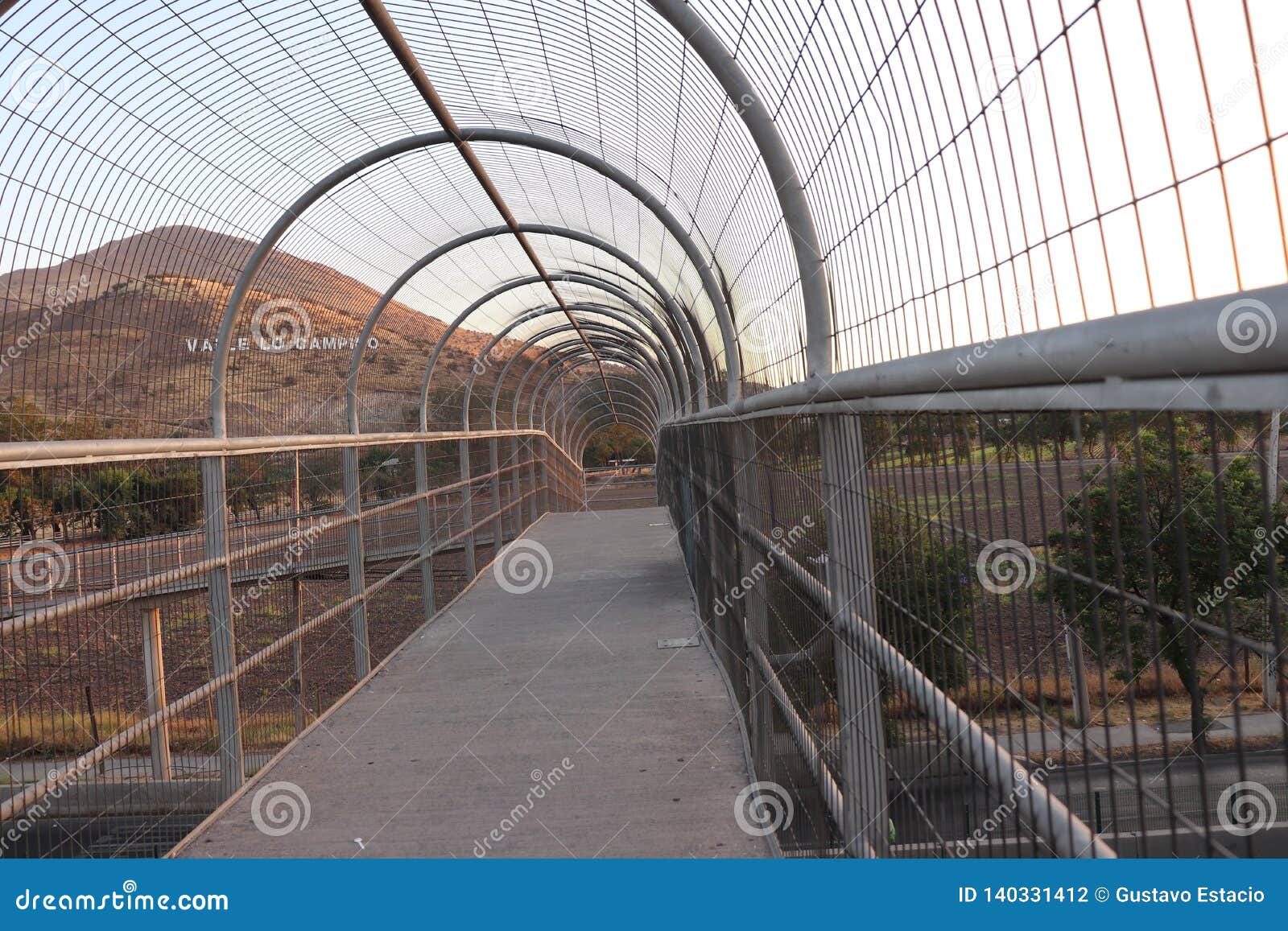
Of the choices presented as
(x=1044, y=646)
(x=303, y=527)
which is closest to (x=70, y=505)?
(x=303, y=527)

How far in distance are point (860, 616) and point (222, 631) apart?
4.08 m

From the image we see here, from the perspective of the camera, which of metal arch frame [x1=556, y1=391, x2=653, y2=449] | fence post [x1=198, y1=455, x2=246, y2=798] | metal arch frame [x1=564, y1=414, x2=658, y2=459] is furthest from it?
metal arch frame [x1=564, y1=414, x2=658, y2=459]

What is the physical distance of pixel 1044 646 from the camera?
1707 millimetres

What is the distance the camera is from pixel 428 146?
8133mm

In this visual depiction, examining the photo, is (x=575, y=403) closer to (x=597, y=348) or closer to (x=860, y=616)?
(x=597, y=348)

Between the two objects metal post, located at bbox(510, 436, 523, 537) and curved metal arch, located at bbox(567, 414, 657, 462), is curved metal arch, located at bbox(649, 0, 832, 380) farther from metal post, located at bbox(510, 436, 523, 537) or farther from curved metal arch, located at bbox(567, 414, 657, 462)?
curved metal arch, located at bbox(567, 414, 657, 462)

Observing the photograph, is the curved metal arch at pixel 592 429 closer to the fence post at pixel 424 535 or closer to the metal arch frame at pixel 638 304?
the metal arch frame at pixel 638 304

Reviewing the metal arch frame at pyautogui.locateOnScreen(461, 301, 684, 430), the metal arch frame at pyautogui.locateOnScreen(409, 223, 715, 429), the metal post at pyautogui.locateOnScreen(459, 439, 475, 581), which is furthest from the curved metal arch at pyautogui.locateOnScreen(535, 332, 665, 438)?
the metal arch frame at pyautogui.locateOnScreen(409, 223, 715, 429)

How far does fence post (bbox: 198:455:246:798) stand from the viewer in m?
5.78

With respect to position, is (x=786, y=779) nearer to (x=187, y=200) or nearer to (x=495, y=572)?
(x=187, y=200)

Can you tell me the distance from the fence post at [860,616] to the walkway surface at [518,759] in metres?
1.70

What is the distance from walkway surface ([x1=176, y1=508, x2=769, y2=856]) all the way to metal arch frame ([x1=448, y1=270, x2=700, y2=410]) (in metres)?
5.64

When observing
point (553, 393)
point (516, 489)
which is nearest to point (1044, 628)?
point (516, 489)
